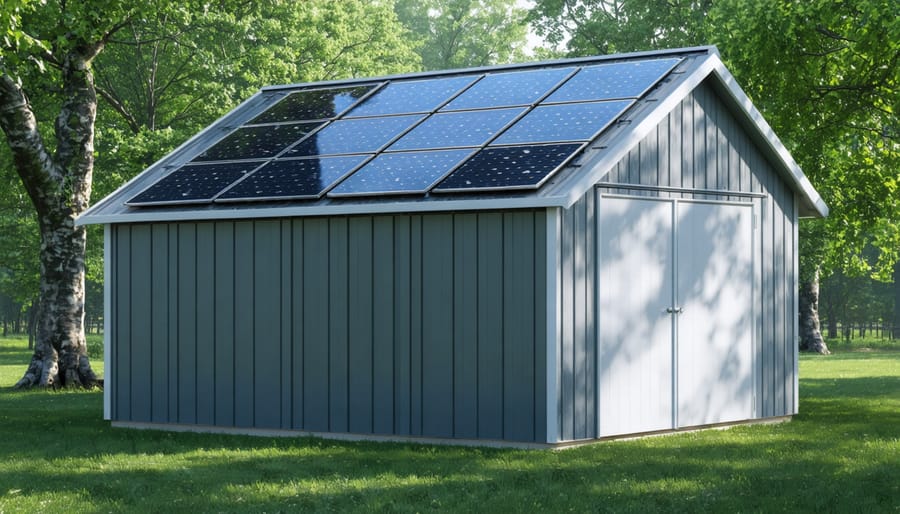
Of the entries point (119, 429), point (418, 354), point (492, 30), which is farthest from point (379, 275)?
point (492, 30)

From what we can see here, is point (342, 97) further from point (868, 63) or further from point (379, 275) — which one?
point (868, 63)

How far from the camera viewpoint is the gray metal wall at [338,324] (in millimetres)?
14070

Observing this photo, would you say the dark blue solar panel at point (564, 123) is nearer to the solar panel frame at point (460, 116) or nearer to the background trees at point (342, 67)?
the solar panel frame at point (460, 116)

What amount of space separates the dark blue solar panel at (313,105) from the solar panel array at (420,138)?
0.02 meters

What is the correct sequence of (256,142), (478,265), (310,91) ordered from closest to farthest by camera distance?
(478,265) → (256,142) → (310,91)

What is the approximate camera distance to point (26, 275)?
4219 centimetres

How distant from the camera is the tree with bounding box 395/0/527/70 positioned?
69.3m

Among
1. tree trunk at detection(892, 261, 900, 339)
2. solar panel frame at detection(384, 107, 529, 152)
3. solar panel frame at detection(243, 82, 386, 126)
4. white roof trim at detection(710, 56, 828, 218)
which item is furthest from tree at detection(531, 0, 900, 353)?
tree trunk at detection(892, 261, 900, 339)

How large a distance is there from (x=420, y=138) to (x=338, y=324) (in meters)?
2.41

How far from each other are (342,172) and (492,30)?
5649 centimetres

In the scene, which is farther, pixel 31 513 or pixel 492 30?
pixel 492 30

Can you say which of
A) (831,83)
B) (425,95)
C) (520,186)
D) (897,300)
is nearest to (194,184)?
(425,95)

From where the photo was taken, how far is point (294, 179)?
15773 mm

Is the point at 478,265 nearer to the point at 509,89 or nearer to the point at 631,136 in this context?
the point at 631,136
